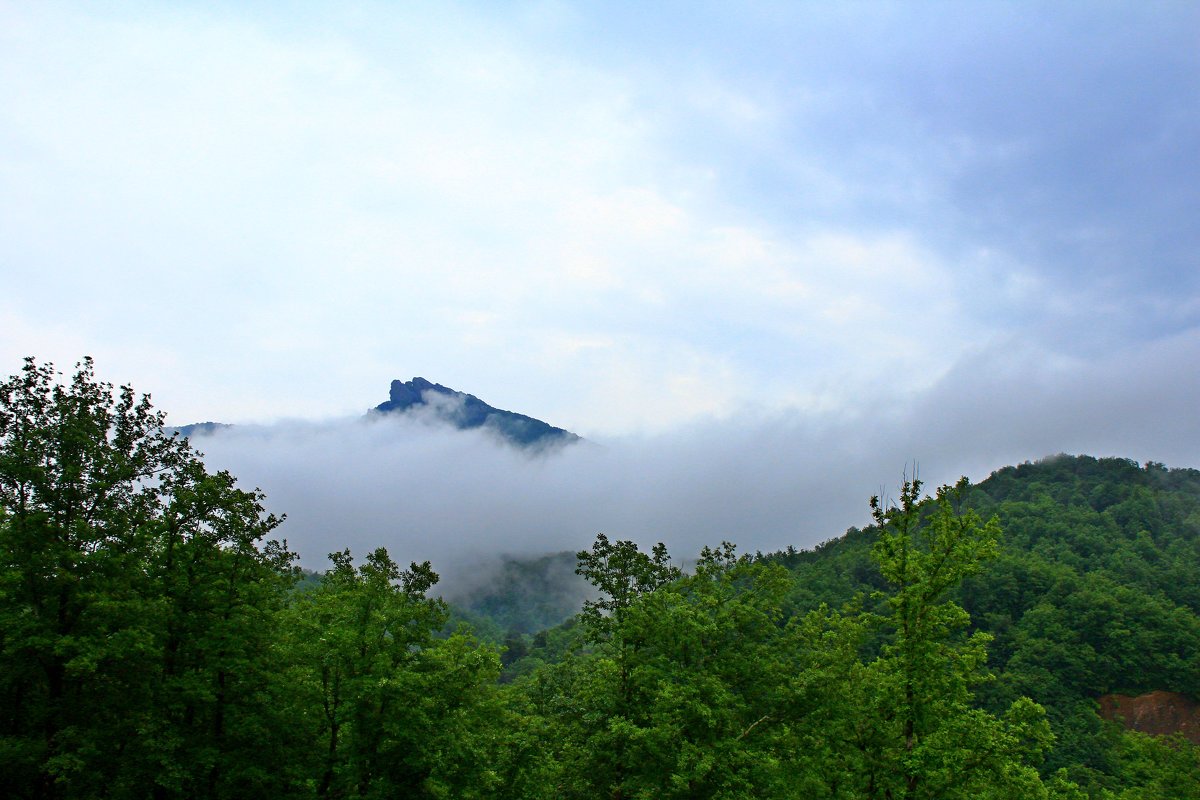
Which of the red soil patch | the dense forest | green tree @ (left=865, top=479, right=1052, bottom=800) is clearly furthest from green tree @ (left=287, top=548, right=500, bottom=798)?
the red soil patch

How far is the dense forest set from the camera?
2089cm

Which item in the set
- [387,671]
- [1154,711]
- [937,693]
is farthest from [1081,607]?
[387,671]

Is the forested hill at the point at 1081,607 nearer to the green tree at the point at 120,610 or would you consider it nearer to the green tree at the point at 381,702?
the green tree at the point at 381,702

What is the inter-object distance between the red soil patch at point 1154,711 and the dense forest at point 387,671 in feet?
323

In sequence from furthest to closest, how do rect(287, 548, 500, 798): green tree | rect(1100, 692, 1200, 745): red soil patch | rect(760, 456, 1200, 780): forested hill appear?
rect(1100, 692, 1200, 745): red soil patch, rect(760, 456, 1200, 780): forested hill, rect(287, 548, 500, 798): green tree

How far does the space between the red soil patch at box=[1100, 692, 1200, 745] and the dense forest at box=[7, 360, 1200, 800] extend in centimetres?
9837

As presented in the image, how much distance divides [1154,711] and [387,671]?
389ft

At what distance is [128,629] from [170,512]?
4.62m

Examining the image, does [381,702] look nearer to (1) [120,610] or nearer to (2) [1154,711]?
(1) [120,610]

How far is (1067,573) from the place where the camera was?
128500 mm

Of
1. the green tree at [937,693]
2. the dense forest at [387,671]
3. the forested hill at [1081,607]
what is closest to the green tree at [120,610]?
the dense forest at [387,671]

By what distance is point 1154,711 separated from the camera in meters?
98.1

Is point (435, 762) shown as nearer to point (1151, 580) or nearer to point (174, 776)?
point (174, 776)

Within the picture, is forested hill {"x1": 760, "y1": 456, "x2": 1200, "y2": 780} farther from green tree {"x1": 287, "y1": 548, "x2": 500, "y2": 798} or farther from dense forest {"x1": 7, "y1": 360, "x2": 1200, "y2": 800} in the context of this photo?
green tree {"x1": 287, "y1": 548, "x2": 500, "y2": 798}
